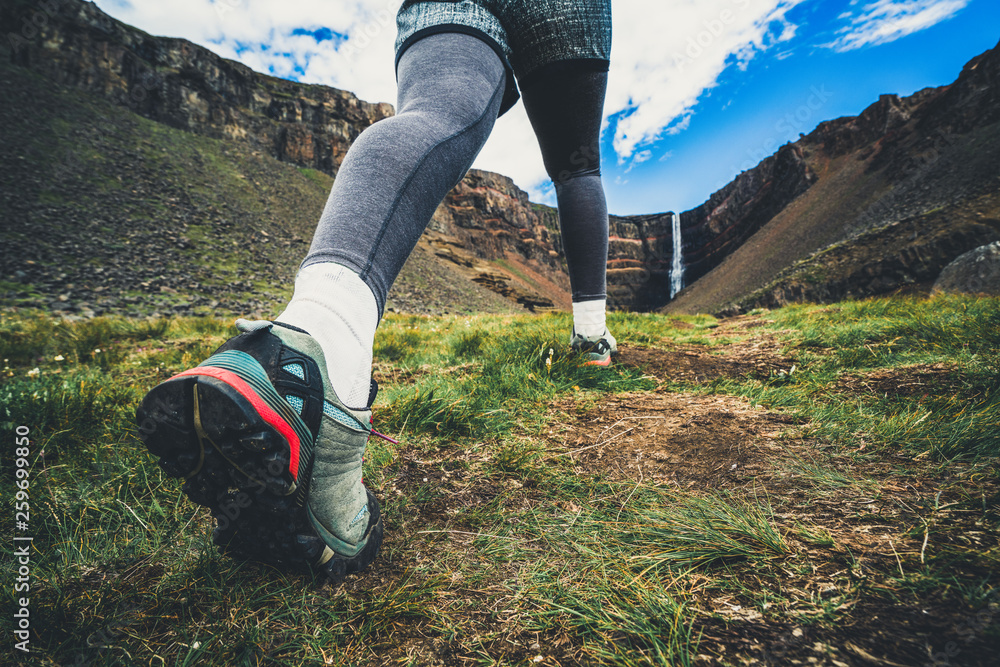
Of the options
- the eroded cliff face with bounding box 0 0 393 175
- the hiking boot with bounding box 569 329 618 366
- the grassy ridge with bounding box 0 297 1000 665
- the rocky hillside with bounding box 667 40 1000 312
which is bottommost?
the grassy ridge with bounding box 0 297 1000 665

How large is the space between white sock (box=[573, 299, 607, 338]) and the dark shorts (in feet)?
3.58

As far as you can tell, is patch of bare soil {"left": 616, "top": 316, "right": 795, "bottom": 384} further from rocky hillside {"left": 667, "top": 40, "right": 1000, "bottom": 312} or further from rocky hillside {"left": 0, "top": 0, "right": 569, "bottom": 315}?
rocky hillside {"left": 0, "top": 0, "right": 569, "bottom": 315}

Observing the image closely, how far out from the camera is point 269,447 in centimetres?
66

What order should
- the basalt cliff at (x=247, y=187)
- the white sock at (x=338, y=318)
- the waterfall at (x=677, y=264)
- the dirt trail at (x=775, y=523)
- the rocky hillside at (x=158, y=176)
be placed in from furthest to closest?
the waterfall at (x=677, y=264)
the rocky hillside at (x=158, y=176)
the basalt cliff at (x=247, y=187)
the white sock at (x=338, y=318)
the dirt trail at (x=775, y=523)

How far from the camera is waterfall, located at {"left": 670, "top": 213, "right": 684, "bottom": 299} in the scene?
2982 inches

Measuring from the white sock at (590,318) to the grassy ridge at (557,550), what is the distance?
0.76m

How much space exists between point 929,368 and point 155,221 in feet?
87.5

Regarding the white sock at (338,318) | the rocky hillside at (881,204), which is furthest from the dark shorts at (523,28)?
the rocky hillside at (881,204)

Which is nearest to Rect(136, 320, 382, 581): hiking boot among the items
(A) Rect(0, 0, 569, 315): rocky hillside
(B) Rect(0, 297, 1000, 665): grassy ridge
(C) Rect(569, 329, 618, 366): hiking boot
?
(B) Rect(0, 297, 1000, 665): grassy ridge

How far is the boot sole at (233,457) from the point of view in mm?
633

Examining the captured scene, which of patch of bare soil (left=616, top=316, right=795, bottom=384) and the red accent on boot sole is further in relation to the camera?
patch of bare soil (left=616, top=316, right=795, bottom=384)

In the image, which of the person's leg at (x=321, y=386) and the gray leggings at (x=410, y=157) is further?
the gray leggings at (x=410, y=157)

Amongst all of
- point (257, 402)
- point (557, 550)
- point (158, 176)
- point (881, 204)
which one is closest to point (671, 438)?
point (557, 550)

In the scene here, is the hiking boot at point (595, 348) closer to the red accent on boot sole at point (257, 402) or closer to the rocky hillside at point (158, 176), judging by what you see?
the red accent on boot sole at point (257, 402)
